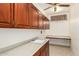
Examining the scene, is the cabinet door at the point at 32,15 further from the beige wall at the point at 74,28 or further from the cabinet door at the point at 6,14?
the beige wall at the point at 74,28

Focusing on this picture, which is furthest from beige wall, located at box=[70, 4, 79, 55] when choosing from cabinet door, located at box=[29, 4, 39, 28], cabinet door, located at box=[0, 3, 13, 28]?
cabinet door, located at box=[0, 3, 13, 28]

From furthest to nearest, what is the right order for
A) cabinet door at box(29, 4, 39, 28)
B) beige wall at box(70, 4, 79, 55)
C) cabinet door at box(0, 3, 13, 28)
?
beige wall at box(70, 4, 79, 55)
cabinet door at box(29, 4, 39, 28)
cabinet door at box(0, 3, 13, 28)

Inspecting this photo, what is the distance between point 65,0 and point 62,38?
2041 millimetres

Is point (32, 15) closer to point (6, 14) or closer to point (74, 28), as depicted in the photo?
point (6, 14)

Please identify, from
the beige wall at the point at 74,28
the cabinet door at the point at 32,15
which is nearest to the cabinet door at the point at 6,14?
the cabinet door at the point at 32,15

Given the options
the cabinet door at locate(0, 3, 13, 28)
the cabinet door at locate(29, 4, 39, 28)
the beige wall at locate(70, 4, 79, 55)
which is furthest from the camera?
the beige wall at locate(70, 4, 79, 55)

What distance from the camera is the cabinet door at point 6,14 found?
1222 mm

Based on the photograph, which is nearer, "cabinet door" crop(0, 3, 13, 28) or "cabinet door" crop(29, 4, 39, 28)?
"cabinet door" crop(0, 3, 13, 28)

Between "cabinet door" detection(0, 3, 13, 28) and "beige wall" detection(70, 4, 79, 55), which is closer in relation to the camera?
"cabinet door" detection(0, 3, 13, 28)

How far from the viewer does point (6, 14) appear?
131 centimetres

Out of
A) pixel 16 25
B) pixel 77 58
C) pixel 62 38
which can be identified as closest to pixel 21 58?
pixel 77 58

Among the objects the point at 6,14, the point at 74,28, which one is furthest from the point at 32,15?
the point at 74,28

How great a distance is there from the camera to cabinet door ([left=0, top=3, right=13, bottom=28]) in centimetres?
122

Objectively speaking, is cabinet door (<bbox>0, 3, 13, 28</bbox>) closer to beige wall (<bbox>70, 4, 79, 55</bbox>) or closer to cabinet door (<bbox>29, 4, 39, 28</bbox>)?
cabinet door (<bbox>29, 4, 39, 28</bbox>)
